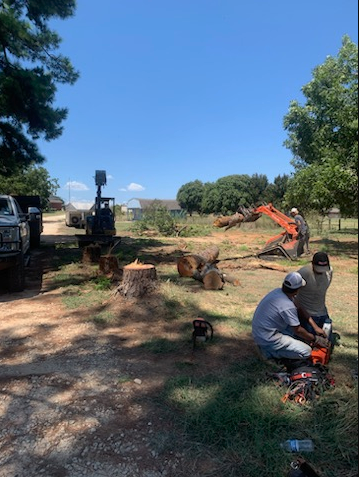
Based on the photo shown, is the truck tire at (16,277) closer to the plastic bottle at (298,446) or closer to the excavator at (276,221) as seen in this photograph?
the excavator at (276,221)

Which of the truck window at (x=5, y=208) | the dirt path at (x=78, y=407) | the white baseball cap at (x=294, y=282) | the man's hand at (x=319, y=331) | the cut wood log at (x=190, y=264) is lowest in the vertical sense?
the dirt path at (x=78, y=407)

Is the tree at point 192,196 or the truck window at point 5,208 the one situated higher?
the tree at point 192,196

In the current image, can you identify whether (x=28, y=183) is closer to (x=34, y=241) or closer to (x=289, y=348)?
(x=34, y=241)

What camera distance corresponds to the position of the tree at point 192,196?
7656cm

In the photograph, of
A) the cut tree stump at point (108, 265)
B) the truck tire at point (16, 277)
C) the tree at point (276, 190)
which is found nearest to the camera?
the truck tire at point (16, 277)

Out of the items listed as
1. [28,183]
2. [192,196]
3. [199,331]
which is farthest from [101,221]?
[192,196]

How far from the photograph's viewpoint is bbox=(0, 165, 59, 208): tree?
33841 mm

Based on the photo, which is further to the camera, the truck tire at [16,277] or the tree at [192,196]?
the tree at [192,196]

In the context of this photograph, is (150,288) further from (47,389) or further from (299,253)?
(299,253)

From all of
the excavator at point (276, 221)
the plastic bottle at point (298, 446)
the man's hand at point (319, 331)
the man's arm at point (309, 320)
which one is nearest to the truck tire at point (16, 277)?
the man's arm at point (309, 320)

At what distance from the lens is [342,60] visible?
14633 millimetres

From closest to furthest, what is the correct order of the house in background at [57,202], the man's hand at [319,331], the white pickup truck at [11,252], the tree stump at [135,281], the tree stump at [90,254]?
Answer: the man's hand at [319,331], the tree stump at [135,281], the white pickup truck at [11,252], the tree stump at [90,254], the house in background at [57,202]

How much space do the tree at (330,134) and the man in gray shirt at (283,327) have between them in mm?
8907

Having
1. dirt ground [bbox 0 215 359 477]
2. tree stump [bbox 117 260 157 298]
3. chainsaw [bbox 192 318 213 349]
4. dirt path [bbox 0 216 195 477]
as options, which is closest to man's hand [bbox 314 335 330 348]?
dirt ground [bbox 0 215 359 477]
